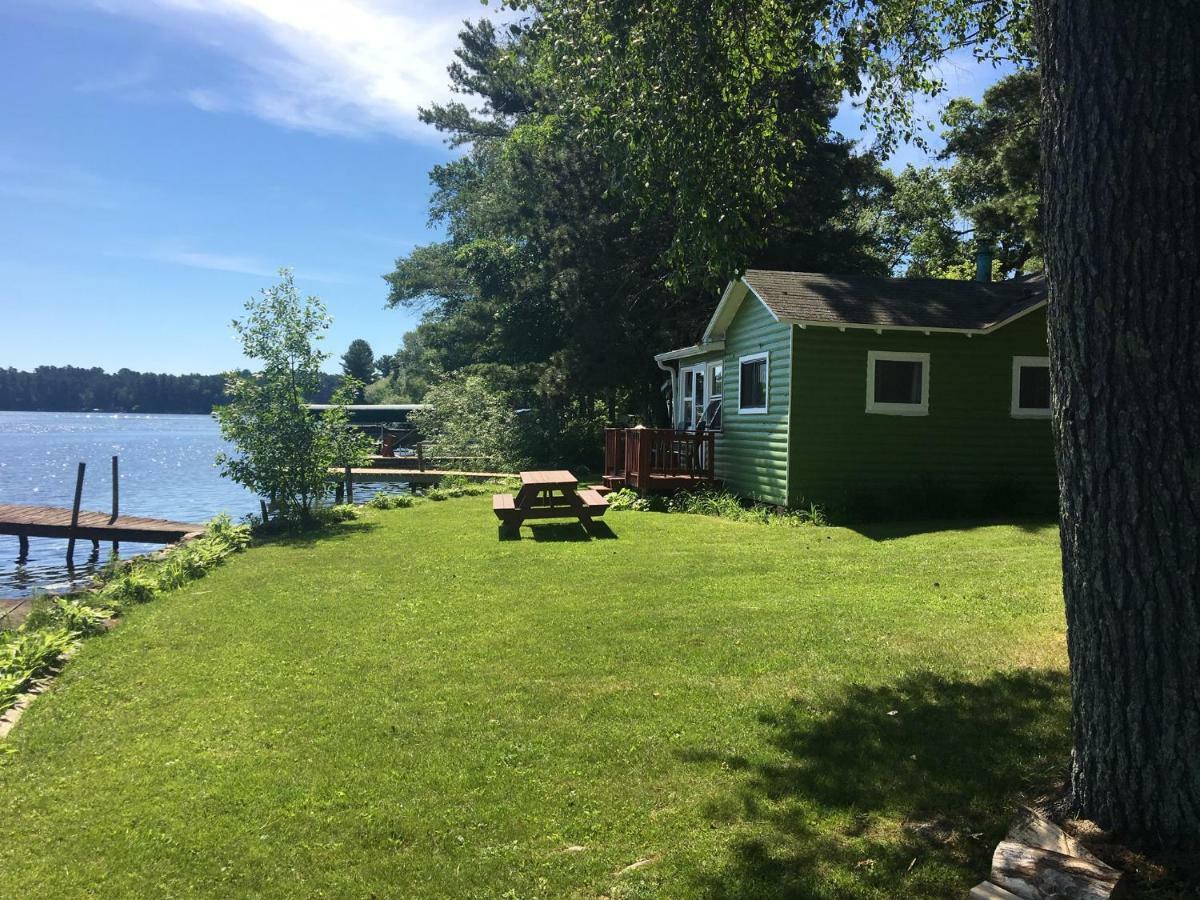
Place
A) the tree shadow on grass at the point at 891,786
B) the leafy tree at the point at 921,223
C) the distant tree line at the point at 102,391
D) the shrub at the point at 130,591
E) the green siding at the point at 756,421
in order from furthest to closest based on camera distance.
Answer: the distant tree line at the point at 102,391, the leafy tree at the point at 921,223, the green siding at the point at 756,421, the shrub at the point at 130,591, the tree shadow on grass at the point at 891,786

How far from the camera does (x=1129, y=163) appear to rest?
2725 millimetres

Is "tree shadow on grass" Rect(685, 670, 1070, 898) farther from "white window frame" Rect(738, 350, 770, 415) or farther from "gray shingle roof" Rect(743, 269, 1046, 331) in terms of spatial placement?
"white window frame" Rect(738, 350, 770, 415)

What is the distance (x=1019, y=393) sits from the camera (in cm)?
1328

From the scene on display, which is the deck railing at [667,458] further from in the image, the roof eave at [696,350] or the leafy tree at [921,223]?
the leafy tree at [921,223]

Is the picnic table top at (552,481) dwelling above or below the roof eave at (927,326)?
below

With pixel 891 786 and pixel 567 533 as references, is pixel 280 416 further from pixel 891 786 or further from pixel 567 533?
pixel 891 786

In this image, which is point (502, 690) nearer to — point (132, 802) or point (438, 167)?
point (132, 802)

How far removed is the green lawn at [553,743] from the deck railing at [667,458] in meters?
6.95

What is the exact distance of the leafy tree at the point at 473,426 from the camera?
1013 inches

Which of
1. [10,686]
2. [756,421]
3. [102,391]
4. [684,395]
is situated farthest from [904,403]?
[102,391]

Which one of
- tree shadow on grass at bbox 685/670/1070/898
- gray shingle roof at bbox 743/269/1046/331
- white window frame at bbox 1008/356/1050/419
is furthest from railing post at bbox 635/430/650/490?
tree shadow on grass at bbox 685/670/1070/898

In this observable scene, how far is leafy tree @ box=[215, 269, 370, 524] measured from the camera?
14328 millimetres

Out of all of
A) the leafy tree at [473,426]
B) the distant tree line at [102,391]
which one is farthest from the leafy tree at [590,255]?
the distant tree line at [102,391]

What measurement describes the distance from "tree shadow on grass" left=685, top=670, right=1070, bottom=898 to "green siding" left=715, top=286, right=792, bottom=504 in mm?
8433
